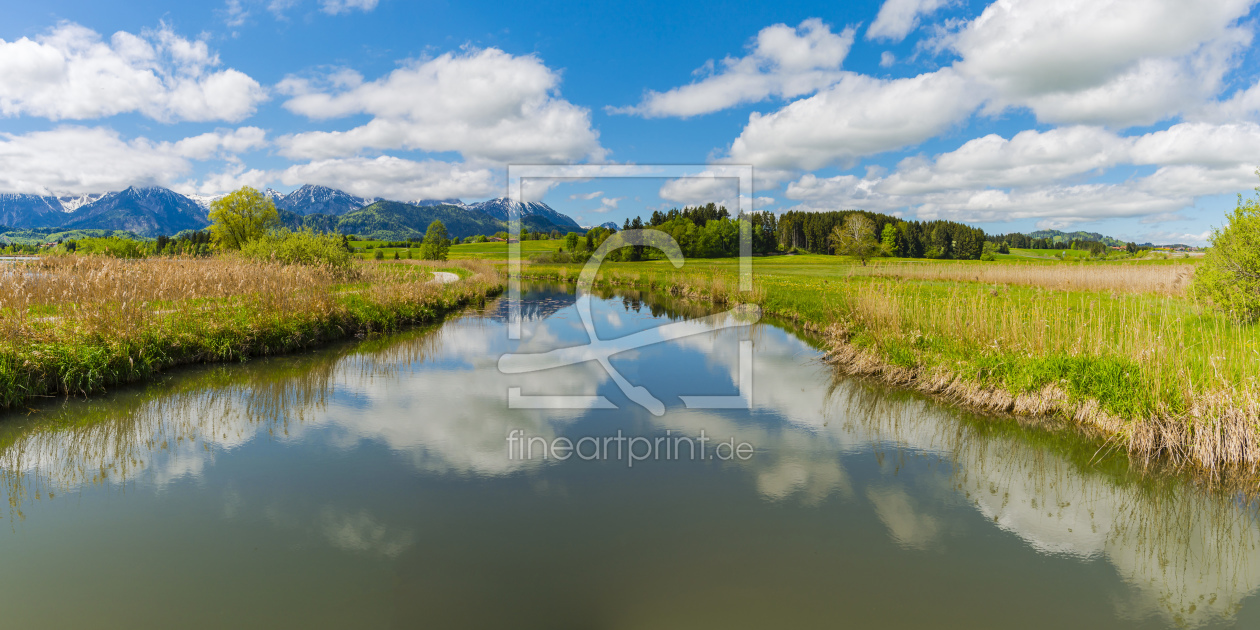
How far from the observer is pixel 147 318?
38.8 feet

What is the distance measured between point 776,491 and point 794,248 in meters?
110

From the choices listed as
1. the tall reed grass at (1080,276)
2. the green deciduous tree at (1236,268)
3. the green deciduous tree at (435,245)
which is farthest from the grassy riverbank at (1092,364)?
the green deciduous tree at (435,245)

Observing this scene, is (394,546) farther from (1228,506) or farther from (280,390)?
(1228,506)

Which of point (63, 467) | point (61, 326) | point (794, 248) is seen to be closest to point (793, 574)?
point (63, 467)

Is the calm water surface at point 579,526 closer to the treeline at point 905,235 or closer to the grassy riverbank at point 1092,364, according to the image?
the grassy riverbank at point 1092,364

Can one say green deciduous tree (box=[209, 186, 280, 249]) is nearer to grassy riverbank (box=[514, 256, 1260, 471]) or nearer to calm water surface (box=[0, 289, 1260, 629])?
Answer: calm water surface (box=[0, 289, 1260, 629])

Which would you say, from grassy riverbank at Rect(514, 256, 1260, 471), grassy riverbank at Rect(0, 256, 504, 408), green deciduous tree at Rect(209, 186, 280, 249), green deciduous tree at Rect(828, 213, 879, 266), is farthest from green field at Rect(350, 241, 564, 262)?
grassy riverbank at Rect(514, 256, 1260, 471)

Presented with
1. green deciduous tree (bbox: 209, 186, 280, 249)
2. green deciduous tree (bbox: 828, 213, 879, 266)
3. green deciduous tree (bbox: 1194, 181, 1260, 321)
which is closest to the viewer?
green deciduous tree (bbox: 1194, 181, 1260, 321)

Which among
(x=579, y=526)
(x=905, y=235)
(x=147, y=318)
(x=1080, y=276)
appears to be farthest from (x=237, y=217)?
(x=905, y=235)

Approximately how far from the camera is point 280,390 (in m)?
11.0

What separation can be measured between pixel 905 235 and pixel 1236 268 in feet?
341

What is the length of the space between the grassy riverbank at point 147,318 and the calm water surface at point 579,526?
2.66ft

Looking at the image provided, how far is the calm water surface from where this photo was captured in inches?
179

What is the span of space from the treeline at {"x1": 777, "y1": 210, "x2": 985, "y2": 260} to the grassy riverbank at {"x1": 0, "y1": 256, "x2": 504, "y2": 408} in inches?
3722
